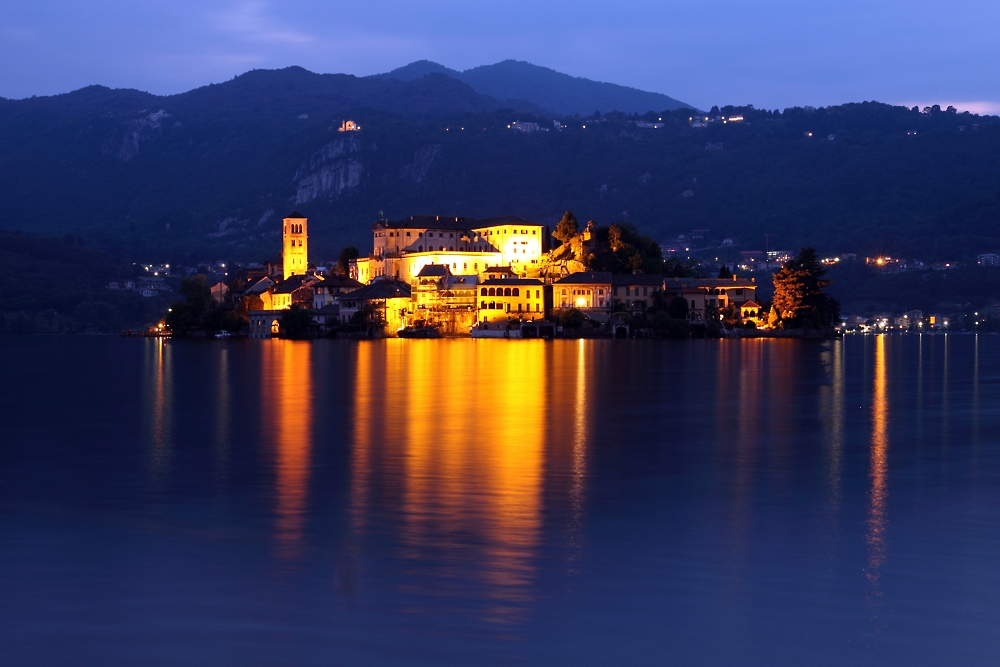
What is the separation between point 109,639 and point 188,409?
916 inches

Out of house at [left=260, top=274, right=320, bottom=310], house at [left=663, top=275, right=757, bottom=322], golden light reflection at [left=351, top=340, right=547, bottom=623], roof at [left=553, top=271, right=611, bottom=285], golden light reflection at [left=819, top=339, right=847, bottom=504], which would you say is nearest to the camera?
golden light reflection at [left=351, top=340, right=547, bottom=623]

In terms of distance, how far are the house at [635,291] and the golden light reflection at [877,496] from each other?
5513 cm

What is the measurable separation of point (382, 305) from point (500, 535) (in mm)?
85067

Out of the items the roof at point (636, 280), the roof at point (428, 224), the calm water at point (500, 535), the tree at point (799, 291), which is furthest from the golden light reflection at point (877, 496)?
the roof at point (428, 224)

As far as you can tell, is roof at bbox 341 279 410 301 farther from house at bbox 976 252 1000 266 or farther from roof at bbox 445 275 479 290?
house at bbox 976 252 1000 266

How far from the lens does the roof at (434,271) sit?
3807 inches

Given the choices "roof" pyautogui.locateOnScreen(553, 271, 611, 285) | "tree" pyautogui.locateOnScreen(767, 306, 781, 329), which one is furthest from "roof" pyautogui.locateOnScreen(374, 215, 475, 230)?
"tree" pyautogui.locateOnScreen(767, 306, 781, 329)

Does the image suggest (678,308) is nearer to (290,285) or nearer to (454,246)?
(454,246)

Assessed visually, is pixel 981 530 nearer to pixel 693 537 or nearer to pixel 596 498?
pixel 693 537

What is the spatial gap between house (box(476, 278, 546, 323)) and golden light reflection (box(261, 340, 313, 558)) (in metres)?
39.5

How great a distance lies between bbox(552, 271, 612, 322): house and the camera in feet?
294

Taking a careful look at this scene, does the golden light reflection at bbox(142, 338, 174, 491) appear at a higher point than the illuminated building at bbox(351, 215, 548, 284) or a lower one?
lower

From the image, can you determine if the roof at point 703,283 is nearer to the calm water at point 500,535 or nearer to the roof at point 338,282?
the roof at point 338,282

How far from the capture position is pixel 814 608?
1034 centimetres
